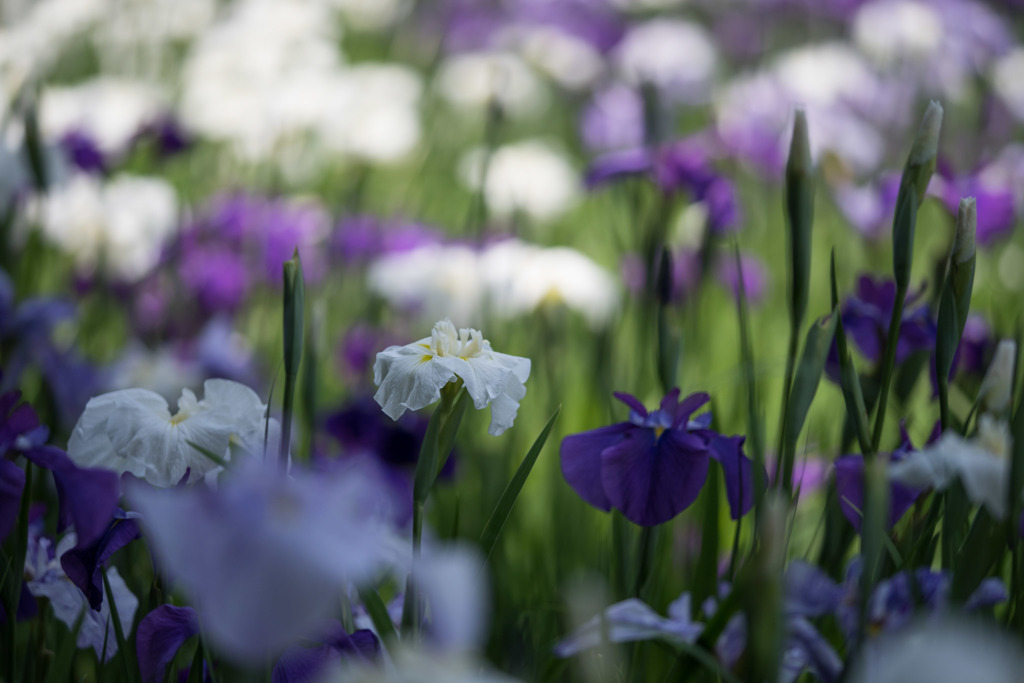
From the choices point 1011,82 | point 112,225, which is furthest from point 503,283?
point 1011,82

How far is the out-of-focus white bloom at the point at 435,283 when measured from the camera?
133 cm

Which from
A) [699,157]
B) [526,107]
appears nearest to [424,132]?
[526,107]

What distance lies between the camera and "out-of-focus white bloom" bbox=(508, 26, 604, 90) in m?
3.27

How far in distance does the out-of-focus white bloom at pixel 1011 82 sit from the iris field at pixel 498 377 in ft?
0.07

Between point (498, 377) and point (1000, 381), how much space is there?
0.92 ft

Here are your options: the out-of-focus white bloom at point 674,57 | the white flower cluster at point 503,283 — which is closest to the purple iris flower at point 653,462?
the white flower cluster at point 503,283

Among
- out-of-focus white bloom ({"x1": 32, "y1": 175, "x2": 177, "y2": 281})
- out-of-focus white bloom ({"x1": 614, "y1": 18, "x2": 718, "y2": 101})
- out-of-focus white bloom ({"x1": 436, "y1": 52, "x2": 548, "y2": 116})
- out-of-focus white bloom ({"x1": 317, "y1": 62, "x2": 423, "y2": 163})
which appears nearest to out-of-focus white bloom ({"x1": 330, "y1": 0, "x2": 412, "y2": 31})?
out-of-focus white bloom ({"x1": 436, "y1": 52, "x2": 548, "y2": 116})

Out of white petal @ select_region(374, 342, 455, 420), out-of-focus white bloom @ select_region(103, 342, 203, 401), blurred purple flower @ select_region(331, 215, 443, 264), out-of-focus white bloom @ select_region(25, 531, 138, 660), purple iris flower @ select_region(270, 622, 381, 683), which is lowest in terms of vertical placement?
out-of-focus white bloom @ select_region(103, 342, 203, 401)

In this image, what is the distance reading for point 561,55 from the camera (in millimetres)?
3266

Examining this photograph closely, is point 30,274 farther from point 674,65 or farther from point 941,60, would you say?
point 941,60

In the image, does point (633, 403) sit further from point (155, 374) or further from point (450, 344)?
point (155, 374)

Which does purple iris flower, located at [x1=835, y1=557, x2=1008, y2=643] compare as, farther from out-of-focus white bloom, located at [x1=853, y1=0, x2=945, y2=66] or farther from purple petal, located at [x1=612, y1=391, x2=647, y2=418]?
out-of-focus white bloom, located at [x1=853, y1=0, x2=945, y2=66]

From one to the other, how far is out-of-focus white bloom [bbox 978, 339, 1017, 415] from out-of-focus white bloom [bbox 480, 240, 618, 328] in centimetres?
81

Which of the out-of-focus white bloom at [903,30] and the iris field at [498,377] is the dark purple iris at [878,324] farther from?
the out-of-focus white bloom at [903,30]
